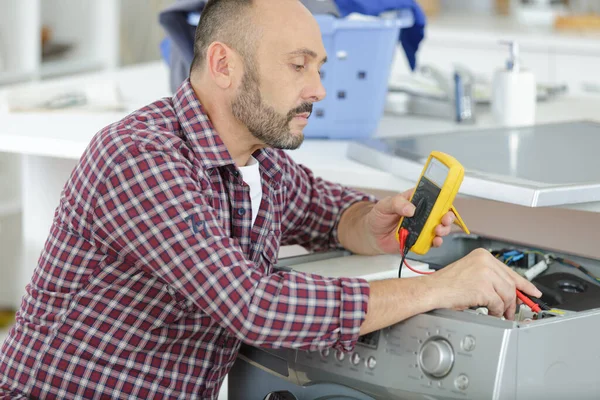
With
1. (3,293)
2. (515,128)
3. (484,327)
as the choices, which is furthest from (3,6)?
(484,327)

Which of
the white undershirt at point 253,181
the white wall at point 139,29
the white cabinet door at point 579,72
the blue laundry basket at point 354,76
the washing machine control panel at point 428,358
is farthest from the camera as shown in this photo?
the white wall at point 139,29

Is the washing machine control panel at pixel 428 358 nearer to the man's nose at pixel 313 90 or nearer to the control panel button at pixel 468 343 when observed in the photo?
the control panel button at pixel 468 343

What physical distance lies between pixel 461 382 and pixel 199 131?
0.51 meters

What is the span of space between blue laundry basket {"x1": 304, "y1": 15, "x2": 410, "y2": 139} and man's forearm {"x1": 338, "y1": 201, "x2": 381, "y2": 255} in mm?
432

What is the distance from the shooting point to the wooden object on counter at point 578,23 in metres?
3.95

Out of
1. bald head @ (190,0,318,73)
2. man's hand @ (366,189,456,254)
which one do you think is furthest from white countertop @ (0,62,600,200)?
bald head @ (190,0,318,73)

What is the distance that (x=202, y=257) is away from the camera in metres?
1.21

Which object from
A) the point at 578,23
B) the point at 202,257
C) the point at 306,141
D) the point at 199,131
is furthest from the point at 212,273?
the point at 578,23

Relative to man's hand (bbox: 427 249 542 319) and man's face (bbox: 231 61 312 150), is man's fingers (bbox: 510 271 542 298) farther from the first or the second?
man's face (bbox: 231 61 312 150)

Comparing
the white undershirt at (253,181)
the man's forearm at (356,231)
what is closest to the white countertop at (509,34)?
the man's forearm at (356,231)

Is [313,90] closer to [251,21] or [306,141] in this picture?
[251,21]

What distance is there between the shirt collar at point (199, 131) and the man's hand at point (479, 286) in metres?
0.34

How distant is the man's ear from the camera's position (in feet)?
4.58

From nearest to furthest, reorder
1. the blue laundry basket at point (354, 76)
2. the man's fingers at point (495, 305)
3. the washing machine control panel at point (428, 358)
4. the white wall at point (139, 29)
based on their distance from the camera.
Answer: the washing machine control panel at point (428, 358) < the man's fingers at point (495, 305) < the blue laundry basket at point (354, 76) < the white wall at point (139, 29)
